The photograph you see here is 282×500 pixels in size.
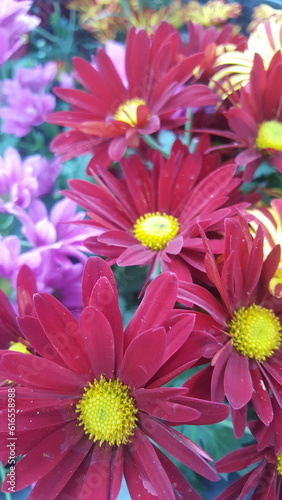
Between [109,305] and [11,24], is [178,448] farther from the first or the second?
[11,24]

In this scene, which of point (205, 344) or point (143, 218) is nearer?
point (205, 344)

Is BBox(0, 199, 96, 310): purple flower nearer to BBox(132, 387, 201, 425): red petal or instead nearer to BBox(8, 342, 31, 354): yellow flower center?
BBox(8, 342, 31, 354): yellow flower center

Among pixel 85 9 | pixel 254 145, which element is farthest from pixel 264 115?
pixel 85 9

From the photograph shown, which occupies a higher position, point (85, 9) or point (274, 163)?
point (85, 9)

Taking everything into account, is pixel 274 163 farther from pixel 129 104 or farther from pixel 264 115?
pixel 129 104

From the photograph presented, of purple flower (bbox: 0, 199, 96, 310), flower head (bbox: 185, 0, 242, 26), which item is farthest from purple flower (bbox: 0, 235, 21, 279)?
flower head (bbox: 185, 0, 242, 26)

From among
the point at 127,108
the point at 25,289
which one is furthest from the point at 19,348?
the point at 127,108
